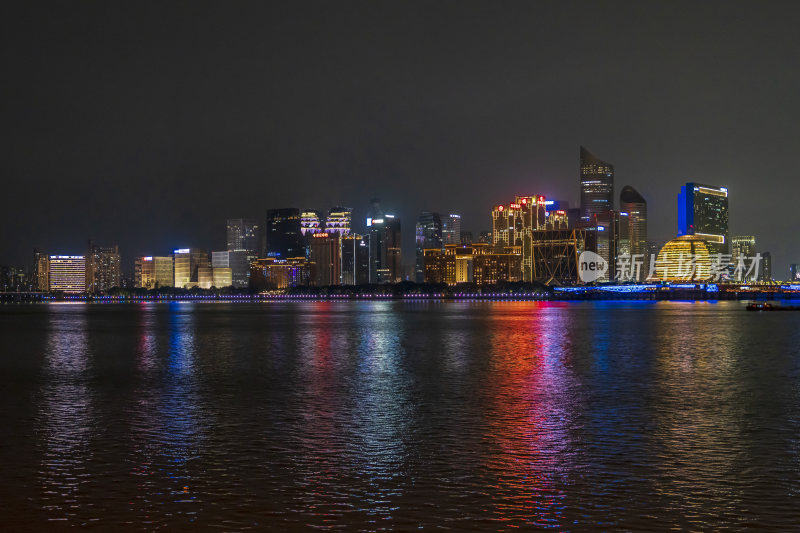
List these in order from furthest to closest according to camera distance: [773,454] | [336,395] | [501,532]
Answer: [336,395] < [773,454] < [501,532]

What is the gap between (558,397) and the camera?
113 feet

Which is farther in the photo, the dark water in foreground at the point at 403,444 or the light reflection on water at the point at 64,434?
the light reflection on water at the point at 64,434

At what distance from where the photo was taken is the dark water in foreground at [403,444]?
1683 cm

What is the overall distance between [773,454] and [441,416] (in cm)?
1119

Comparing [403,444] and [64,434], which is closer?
[403,444]

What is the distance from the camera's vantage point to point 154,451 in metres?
23.3

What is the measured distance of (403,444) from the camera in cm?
2423

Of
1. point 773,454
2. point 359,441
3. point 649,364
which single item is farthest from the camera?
point 649,364

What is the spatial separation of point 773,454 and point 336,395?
18417 mm

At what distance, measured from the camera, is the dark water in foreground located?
16828 mm

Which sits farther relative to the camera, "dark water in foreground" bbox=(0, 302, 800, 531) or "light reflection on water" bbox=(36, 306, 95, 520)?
"light reflection on water" bbox=(36, 306, 95, 520)

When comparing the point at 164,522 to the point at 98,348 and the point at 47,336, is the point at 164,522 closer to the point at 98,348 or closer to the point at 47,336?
the point at 98,348

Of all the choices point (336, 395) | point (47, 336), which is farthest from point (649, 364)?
point (47, 336)

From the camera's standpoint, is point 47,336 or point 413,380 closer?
point 413,380
